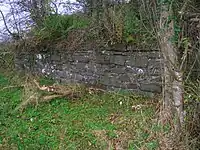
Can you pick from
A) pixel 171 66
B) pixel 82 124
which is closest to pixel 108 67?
pixel 82 124

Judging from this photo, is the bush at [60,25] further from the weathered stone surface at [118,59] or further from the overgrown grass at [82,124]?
the overgrown grass at [82,124]

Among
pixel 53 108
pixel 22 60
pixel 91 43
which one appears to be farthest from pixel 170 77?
pixel 22 60


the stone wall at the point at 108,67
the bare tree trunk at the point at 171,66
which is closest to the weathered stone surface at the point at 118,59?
the stone wall at the point at 108,67

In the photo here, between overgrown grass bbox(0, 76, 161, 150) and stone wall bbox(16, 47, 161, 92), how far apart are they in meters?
0.32

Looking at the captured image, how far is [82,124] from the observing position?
224 inches

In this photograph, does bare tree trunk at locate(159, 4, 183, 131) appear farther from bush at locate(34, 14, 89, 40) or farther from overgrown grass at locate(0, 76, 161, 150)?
bush at locate(34, 14, 89, 40)

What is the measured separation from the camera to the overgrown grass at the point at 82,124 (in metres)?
4.66

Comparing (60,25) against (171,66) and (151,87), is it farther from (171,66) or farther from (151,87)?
(171,66)

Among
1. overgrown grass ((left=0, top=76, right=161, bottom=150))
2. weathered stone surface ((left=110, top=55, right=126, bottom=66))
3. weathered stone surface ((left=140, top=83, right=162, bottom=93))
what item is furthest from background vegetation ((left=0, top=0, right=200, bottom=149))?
weathered stone surface ((left=110, top=55, right=126, bottom=66))

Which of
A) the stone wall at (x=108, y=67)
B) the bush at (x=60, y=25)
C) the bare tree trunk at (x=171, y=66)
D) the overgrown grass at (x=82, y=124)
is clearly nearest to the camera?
the bare tree trunk at (x=171, y=66)

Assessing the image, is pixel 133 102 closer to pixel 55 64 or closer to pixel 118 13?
pixel 118 13

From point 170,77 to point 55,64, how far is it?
5.47 meters

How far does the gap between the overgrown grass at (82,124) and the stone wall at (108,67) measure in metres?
0.32

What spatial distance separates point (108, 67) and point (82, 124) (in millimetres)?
2079
